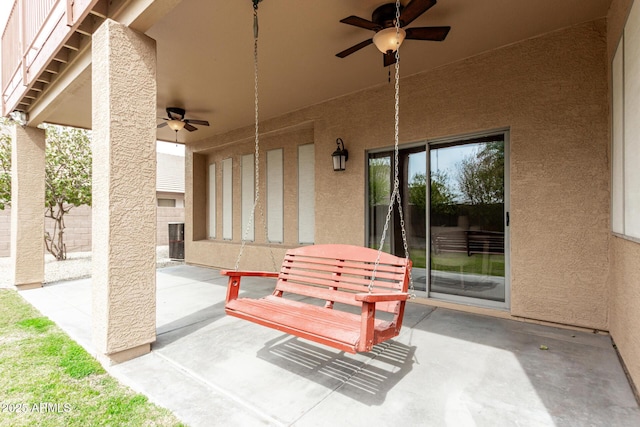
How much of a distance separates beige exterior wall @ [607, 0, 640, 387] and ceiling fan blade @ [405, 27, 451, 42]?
1.37 m

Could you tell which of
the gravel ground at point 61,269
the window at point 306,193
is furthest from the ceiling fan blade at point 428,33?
the gravel ground at point 61,269

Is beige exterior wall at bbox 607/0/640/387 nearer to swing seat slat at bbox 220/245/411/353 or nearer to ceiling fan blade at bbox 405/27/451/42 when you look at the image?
ceiling fan blade at bbox 405/27/451/42

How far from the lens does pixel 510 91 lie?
12.3 ft

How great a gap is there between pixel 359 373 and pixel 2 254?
Result: 13.1 m

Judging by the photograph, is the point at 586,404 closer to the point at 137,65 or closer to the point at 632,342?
the point at 632,342

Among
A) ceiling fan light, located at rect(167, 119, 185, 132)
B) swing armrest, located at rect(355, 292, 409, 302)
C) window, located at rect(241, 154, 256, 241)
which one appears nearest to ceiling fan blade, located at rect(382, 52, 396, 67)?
swing armrest, located at rect(355, 292, 409, 302)

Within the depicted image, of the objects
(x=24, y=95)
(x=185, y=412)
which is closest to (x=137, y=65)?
(x=185, y=412)

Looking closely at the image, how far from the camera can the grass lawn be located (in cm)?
189

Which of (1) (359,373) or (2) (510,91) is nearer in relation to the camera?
(1) (359,373)

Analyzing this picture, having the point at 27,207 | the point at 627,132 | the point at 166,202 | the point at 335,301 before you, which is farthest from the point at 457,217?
the point at 166,202

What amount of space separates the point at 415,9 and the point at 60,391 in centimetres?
413

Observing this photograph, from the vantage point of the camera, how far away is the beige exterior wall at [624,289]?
2217 millimetres

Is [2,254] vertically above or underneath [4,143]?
underneath

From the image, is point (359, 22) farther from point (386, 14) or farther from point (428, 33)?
point (428, 33)
